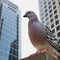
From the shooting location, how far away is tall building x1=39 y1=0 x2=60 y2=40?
49844 millimetres

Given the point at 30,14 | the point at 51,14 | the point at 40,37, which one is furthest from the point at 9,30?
the point at 40,37

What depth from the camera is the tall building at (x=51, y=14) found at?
164ft

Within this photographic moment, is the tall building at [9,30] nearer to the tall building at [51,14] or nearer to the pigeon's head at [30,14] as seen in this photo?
the tall building at [51,14]

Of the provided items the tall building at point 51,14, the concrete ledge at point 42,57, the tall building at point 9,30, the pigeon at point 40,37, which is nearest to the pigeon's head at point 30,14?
the pigeon at point 40,37

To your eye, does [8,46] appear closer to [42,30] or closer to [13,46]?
[13,46]

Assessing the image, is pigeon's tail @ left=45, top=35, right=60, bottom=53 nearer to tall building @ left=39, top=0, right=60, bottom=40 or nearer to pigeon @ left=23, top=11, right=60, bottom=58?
pigeon @ left=23, top=11, right=60, bottom=58

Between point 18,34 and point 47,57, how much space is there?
211ft

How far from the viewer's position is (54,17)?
2084 inches

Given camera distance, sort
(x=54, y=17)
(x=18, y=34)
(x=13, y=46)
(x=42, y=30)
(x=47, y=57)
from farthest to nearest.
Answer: (x=18, y=34), (x=13, y=46), (x=54, y=17), (x=42, y=30), (x=47, y=57)

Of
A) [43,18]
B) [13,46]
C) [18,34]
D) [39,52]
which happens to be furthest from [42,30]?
[18,34]

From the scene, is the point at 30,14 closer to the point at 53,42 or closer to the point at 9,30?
the point at 53,42

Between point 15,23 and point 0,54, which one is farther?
point 15,23

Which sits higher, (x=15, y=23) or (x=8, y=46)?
(x=15, y=23)

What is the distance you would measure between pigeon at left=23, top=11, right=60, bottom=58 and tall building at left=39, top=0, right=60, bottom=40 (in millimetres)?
43709
